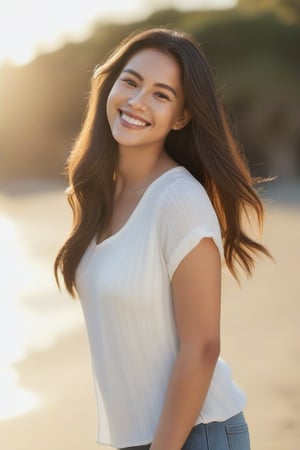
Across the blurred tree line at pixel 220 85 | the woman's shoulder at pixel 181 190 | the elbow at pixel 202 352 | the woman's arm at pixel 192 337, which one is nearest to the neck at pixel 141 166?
the woman's shoulder at pixel 181 190

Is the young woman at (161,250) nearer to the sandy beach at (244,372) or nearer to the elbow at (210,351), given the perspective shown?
the elbow at (210,351)

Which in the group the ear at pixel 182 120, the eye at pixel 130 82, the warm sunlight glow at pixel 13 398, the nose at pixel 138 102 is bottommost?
the warm sunlight glow at pixel 13 398

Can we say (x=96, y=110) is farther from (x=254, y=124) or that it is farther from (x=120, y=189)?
(x=254, y=124)

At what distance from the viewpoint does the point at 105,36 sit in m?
21.0

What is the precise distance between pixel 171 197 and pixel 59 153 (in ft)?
61.2

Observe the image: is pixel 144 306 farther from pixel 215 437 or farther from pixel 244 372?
pixel 244 372

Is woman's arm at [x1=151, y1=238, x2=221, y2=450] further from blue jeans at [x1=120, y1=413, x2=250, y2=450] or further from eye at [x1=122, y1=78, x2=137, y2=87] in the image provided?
eye at [x1=122, y1=78, x2=137, y2=87]

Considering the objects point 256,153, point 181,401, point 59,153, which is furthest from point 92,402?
point 59,153

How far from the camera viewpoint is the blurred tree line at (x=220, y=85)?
59.6 ft

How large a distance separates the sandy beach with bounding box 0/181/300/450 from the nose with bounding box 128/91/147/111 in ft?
8.22

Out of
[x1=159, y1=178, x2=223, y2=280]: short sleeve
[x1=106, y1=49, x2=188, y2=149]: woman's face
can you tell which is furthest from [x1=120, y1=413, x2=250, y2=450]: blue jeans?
Result: [x1=106, y1=49, x2=188, y2=149]: woman's face

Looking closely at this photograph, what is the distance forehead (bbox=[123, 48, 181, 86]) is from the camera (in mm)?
2330

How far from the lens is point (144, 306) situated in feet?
7.00

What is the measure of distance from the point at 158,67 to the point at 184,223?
0.43 metres
